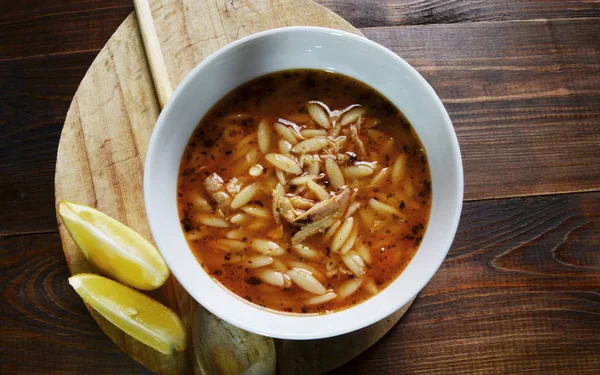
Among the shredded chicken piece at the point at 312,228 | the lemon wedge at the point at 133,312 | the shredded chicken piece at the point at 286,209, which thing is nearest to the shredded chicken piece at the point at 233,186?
the shredded chicken piece at the point at 286,209

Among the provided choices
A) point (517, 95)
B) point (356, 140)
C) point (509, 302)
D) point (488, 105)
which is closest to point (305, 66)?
point (356, 140)

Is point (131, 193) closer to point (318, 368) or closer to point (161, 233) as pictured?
point (161, 233)

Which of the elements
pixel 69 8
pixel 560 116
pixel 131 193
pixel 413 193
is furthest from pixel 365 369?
pixel 69 8

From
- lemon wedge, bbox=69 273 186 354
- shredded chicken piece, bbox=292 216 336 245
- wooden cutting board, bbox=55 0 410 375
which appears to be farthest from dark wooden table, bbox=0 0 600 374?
shredded chicken piece, bbox=292 216 336 245

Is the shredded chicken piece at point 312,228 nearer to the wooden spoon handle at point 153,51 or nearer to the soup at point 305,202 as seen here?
the soup at point 305,202

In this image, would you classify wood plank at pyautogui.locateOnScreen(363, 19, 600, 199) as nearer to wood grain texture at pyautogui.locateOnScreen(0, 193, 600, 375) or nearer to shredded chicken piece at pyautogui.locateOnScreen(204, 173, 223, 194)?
wood grain texture at pyautogui.locateOnScreen(0, 193, 600, 375)

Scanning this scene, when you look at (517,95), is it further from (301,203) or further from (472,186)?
(301,203)
